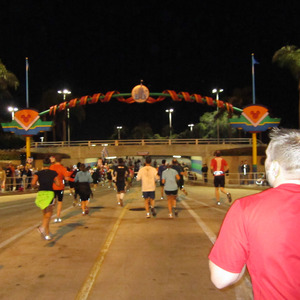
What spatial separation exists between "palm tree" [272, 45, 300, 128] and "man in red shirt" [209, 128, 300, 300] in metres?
32.4

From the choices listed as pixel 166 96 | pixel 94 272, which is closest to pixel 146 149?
pixel 166 96

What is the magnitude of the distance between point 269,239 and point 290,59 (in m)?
33.1

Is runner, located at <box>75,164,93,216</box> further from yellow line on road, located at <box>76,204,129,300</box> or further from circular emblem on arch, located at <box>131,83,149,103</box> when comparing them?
circular emblem on arch, located at <box>131,83,149,103</box>

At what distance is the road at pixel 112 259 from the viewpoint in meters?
5.01

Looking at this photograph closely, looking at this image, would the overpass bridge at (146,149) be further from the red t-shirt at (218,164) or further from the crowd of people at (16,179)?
the red t-shirt at (218,164)

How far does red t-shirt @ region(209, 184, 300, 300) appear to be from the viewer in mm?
1886

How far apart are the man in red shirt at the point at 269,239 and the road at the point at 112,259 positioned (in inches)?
120

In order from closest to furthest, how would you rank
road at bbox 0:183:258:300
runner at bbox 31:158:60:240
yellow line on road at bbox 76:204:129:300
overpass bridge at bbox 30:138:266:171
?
yellow line on road at bbox 76:204:129:300 < road at bbox 0:183:258:300 < runner at bbox 31:158:60:240 < overpass bridge at bbox 30:138:266:171

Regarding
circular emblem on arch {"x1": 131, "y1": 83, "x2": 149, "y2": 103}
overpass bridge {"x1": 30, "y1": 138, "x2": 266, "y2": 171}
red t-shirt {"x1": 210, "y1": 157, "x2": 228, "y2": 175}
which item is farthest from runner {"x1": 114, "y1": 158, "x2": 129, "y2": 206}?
overpass bridge {"x1": 30, "y1": 138, "x2": 266, "y2": 171}

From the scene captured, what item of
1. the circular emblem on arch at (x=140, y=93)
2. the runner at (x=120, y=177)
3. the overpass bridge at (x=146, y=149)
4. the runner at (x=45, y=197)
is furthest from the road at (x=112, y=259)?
the overpass bridge at (x=146, y=149)

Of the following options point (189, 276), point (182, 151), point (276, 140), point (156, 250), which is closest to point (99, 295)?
point (189, 276)

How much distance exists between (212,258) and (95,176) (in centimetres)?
2175

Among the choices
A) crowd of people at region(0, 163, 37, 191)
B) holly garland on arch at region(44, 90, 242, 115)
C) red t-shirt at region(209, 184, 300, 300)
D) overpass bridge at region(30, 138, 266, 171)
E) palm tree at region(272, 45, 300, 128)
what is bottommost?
crowd of people at region(0, 163, 37, 191)

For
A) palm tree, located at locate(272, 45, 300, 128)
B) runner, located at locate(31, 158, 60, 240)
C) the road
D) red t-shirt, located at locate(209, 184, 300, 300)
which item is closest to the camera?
red t-shirt, located at locate(209, 184, 300, 300)
